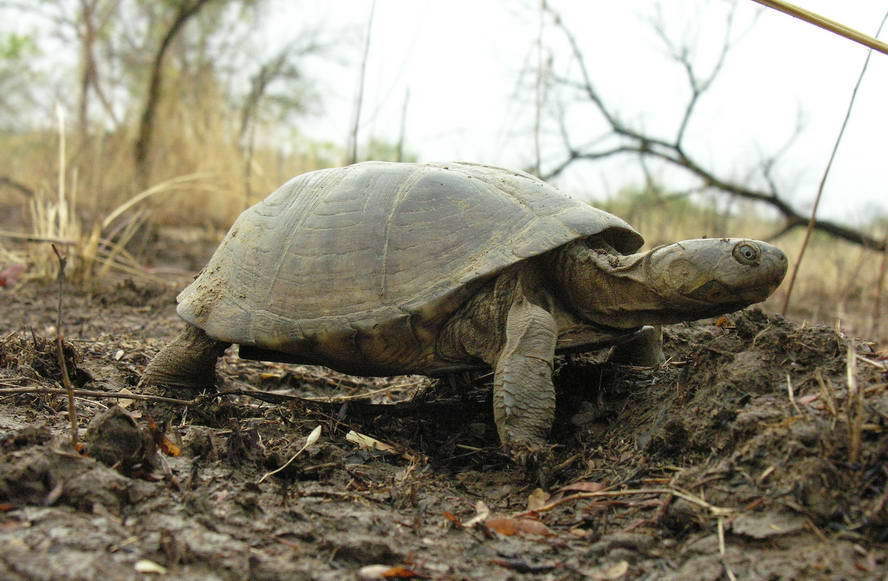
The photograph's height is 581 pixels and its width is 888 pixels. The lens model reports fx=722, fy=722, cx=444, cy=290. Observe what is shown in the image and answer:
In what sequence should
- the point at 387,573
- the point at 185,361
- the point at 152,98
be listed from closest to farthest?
the point at 387,573, the point at 185,361, the point at 152,98

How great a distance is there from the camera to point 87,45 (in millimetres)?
9359

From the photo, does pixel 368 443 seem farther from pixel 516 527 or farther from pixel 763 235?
pixel 763 235

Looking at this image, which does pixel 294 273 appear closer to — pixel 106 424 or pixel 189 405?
pixel 189 405

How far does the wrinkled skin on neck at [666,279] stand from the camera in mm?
3168

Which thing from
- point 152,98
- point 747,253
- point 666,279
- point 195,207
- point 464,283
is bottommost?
point 195,207

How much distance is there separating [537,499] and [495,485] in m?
0.28

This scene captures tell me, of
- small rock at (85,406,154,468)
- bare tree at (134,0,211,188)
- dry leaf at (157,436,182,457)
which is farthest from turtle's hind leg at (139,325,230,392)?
bare tree at (134,0,211,188)

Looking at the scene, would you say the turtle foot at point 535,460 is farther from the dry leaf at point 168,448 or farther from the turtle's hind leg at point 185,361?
the turtle's hind leg at point 185,361

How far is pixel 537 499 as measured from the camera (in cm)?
288

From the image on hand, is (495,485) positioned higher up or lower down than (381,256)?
lower down

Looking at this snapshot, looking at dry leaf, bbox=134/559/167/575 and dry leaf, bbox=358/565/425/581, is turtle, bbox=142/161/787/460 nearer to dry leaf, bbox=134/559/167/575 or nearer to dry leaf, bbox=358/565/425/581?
dry leaf, bbox=358/565/425/581

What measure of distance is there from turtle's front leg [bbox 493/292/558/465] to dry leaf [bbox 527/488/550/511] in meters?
0.15

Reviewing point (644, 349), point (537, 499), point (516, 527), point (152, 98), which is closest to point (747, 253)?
point (644, 349)

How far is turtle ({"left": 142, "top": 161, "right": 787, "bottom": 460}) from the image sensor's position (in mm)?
3254
